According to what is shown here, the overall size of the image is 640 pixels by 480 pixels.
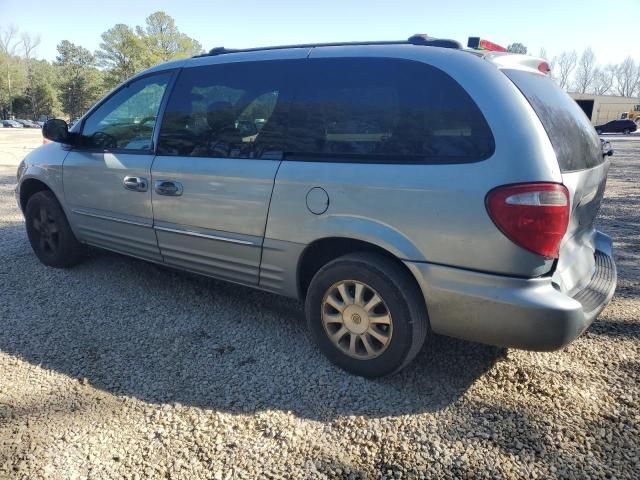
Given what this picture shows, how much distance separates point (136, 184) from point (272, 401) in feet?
6.29

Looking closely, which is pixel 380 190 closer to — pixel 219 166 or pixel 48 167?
pixel 219 166

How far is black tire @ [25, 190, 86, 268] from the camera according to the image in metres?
4.29

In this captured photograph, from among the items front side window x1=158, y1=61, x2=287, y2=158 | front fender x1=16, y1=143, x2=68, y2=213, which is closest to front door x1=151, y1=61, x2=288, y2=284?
front side window x1=158, y1=61, x2=287, y2=158

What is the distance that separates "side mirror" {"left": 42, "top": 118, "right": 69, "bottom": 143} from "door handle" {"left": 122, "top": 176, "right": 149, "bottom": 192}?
891mm

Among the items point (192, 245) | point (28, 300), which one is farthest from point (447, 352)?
point (28, 300)

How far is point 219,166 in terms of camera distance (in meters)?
3.07

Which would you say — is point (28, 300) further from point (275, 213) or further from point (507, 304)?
point (507, 304)

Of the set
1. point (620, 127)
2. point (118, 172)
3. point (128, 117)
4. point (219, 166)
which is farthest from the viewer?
point (620, 127)

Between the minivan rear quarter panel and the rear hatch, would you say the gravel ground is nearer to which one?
the rear hatch

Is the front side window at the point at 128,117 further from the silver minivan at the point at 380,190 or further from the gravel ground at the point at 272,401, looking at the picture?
the gravel ground at the point at 272,401

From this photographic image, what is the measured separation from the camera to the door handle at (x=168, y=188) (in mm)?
A: 3269

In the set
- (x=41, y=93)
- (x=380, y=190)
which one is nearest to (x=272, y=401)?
(x=380, y=190)

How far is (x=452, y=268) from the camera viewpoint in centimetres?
235

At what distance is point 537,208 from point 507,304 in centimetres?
46
